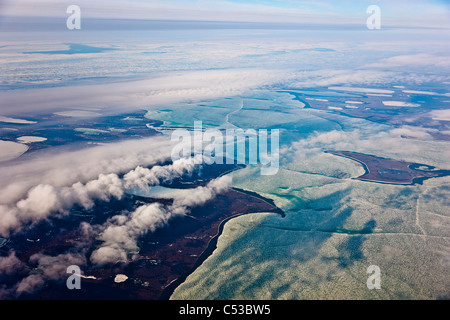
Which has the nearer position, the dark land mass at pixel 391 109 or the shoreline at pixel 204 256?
the shoreline at pixel 204 256

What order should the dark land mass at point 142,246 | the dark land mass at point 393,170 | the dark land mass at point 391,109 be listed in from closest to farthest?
the dark land mass at point 142,246 → the dark land mass at point 393,170 → the dark land mass at point 391,109

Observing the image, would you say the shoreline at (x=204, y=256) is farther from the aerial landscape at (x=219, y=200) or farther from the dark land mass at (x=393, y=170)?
the dark land mass at (x=393, y=170)

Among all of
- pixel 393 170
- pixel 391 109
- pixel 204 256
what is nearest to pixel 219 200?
pixel 204 256

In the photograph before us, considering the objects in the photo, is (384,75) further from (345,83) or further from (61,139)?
(61,139)

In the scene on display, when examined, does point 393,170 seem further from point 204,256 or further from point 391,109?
point 391,109

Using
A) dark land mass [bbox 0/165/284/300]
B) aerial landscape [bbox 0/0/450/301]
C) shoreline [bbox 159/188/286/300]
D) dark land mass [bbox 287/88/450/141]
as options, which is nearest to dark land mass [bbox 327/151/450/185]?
aerial landscape [bbox 0/0/450/301]

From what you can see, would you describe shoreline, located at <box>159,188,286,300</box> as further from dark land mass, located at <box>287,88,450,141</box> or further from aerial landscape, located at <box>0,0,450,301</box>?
dark land mass, located at <box>287,88,450,141</box>

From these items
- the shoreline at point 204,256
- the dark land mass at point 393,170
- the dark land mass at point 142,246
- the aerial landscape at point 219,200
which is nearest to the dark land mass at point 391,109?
the aerial landscape at point 219,200
